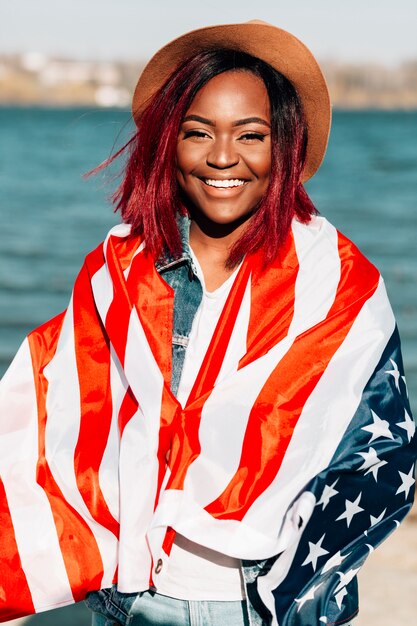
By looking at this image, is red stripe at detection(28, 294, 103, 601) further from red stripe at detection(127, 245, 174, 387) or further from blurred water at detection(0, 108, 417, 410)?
blurred water at detection(0, 108, 417, 410)

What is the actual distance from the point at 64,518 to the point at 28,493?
100mm

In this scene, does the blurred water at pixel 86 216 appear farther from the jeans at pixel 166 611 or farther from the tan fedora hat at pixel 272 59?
the jeans at pixel 166 611

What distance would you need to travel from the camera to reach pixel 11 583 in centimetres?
242

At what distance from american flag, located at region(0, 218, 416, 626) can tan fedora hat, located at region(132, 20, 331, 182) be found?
215 mm

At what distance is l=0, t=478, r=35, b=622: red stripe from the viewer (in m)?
2.42

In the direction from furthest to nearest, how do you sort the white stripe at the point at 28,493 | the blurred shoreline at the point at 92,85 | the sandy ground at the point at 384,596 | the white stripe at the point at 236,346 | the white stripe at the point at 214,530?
the blurred shoreline at the point at 92,85
the sandy ground at the point at 384,596
the white stripe at the point at 28,493
the white stripe at the point at 236,346
the white stripe at the point at 214,530

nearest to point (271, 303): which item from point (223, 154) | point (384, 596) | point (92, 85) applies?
point (223, 154)

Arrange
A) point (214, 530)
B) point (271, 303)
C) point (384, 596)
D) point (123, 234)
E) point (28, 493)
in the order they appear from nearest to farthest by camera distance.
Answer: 1. point (214, 530)
2. point (271, 303)
3. point (28, 493)
4. point (123, 234)
5. point (384, 596)

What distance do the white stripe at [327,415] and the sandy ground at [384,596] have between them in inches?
78.6

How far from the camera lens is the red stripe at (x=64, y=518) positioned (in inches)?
93.9

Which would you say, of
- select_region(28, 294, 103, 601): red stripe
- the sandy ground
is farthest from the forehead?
the sandy ground

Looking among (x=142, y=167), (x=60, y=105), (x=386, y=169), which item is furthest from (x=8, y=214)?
(x=60, y=105)

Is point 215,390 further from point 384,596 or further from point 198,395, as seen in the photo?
point 384,596

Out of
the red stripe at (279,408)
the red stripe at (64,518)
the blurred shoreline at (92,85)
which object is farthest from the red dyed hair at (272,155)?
the blurred shoreline at (92,85)
